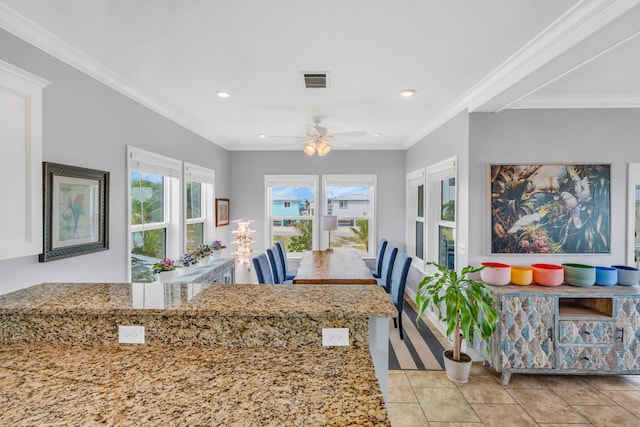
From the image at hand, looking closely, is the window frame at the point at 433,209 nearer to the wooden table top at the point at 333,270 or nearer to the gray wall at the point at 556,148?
the gray wall at the point at 556,148

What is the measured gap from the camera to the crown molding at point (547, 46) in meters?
1.63

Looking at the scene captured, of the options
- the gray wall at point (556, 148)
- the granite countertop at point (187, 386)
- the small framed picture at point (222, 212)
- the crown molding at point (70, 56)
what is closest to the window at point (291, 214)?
the small framed picture at point (222, 212)

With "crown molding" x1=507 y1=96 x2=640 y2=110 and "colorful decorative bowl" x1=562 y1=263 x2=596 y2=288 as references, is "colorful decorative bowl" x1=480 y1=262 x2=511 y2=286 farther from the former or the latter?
"crown molding" x1=507 y1=96 x2=640 y2=110

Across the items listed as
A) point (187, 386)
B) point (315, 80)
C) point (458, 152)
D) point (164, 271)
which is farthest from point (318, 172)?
point (187, 386)

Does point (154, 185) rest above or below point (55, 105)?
below

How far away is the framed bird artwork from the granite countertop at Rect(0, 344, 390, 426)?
8.14 feet

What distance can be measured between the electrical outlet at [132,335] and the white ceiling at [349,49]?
1.61m

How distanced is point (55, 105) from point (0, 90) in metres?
0.82

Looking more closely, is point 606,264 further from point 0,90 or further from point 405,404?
point 0,90

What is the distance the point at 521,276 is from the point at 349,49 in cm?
236

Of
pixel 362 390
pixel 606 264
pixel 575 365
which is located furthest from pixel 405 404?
pixel 606 264

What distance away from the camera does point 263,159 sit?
5625 millimetres

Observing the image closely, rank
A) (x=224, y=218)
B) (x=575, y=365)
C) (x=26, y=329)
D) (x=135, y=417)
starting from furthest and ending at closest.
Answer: (x=224, y=218) < (x=575, y=365) < (x=26, y=329) < (x=135, y=417)

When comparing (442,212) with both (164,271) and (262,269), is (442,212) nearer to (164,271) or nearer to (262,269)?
(262,269)
